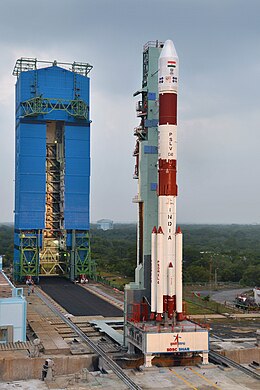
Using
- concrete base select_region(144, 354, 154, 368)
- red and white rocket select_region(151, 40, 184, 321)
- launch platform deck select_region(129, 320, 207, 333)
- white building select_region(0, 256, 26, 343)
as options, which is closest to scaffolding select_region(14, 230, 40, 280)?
white building select_region(0, 256, 26, 343)

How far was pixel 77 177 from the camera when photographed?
78.8m

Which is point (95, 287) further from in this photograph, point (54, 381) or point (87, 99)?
point (54, 381)

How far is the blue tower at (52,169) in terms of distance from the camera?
76.5 meters

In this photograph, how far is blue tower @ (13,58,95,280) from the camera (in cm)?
7650

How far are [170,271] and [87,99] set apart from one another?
4458 cm

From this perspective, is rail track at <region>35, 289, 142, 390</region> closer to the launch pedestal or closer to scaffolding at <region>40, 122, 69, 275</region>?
the launch pedestal

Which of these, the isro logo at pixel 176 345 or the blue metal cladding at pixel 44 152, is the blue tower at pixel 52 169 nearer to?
the blue metal cladding at pixel 44 152

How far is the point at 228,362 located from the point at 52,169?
158 ft

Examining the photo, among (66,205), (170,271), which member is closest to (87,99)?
(66,205)

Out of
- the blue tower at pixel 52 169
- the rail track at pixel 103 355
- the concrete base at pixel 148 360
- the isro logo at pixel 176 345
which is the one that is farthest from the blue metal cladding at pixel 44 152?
the isro logo at pixel 176 345

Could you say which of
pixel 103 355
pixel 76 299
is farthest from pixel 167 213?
pixel 76 299

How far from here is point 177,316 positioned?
40.3 metres

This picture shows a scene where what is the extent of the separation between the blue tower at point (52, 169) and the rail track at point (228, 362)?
39417 mm

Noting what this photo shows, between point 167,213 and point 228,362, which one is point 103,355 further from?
point 167,213
